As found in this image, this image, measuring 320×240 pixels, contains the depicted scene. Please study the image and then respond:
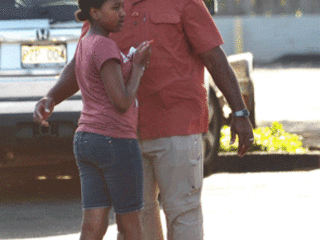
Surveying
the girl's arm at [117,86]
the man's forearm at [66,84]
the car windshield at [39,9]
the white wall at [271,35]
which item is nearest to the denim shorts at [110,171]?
the girl's arm at [117,86]

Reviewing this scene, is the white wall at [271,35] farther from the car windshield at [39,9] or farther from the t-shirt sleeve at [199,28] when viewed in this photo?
the t-shirt sleeve at [199,28]

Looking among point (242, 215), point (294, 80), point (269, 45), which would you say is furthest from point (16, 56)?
point (269, 45)

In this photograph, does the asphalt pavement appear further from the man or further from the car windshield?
the car windshield

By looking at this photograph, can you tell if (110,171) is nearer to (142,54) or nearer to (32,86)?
(142,54)

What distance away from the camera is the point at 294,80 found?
19.8 metres

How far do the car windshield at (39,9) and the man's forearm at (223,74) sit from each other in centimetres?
276

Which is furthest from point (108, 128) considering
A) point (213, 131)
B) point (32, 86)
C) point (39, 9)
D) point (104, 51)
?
point (213, 131)

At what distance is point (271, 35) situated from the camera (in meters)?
30.1

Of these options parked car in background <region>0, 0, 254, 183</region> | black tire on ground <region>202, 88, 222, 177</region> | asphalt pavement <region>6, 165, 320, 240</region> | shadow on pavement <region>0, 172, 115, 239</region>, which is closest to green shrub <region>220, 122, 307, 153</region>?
asphalt pavement <region>6, 165, 320, 240</region>

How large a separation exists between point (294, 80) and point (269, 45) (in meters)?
10.2

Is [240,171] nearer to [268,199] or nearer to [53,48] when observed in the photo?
[268,199]

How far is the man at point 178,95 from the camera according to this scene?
13.0 ft

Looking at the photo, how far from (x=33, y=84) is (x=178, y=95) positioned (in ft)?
8.37

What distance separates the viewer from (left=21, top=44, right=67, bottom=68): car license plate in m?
6.43
